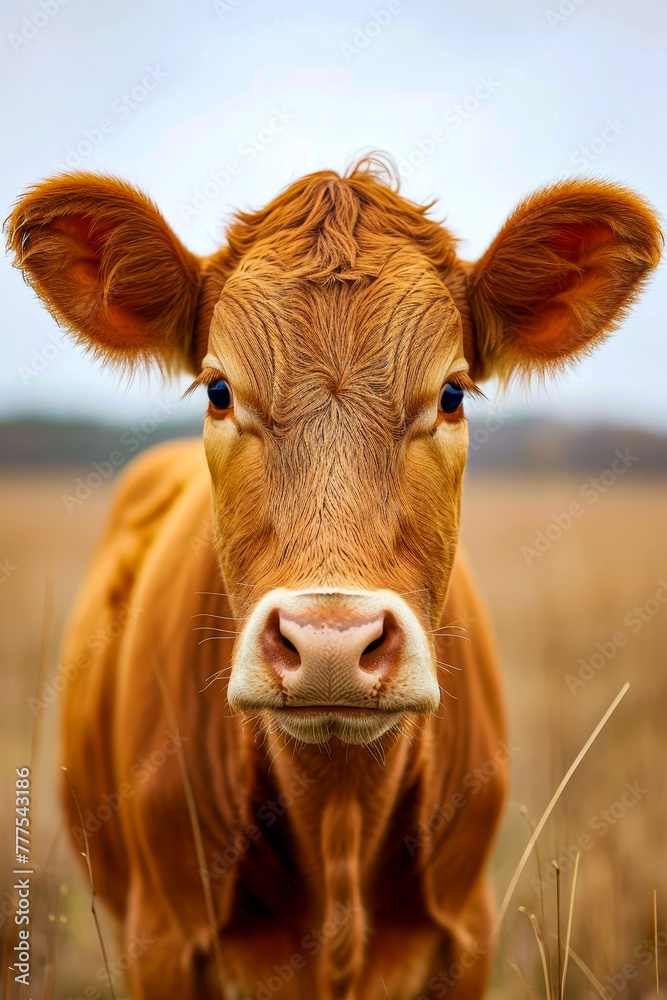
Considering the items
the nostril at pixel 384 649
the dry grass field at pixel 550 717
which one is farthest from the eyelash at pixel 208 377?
→ the dry grass field at pixel 550 717

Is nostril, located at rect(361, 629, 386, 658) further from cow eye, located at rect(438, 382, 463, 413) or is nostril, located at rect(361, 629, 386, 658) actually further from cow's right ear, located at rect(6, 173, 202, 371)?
cow's right ear, located at rect(6, 173, 202, 371)

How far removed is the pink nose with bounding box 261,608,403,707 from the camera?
1710 millimetres

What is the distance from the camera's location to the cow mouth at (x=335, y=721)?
1.86 meters

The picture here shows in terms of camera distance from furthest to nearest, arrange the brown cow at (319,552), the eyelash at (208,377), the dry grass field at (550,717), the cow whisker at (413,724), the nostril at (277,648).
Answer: the dry grass field at (550,717), the eyelash at (208,377), the cow whisker at (413,724), the brown cow at (319,552), the nostril at (277,648)

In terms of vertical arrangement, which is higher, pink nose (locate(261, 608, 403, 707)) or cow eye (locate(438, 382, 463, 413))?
cow eye (locate(438, 382, 463, 413))

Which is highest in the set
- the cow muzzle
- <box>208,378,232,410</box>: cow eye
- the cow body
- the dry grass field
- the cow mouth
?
<box>208,378,232,410</box>: cow eye

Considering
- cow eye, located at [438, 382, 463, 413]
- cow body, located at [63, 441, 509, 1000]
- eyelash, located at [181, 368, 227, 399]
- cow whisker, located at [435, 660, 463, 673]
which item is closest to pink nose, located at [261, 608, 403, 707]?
cow whisker, located at [435, 660, 463, 673]

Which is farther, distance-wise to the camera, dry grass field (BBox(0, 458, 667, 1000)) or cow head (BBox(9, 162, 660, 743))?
dry grass field (BBox(0, 458, 667, 1000))

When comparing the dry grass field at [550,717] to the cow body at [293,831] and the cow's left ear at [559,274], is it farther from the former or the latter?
the cow's left ear at [559,274]

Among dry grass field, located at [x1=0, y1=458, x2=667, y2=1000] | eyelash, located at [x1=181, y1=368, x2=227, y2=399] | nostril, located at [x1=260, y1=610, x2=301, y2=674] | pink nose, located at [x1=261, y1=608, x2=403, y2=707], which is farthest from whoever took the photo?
dry grass field, located at [x1=0, y1=458, x2=667, y2=1000]

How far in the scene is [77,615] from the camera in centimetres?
489

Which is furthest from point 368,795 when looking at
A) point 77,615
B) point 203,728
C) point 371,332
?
point 77,615

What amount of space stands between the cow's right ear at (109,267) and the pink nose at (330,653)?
56.0 inches

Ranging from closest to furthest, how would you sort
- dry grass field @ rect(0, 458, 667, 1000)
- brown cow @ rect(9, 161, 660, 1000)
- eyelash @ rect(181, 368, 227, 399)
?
brown cow @ rect(9, 161, 660, 1000)
eyelash @ rect(181, 368, 227, 399)
dry grass field @ rect(0, 458, 667, 1000)
